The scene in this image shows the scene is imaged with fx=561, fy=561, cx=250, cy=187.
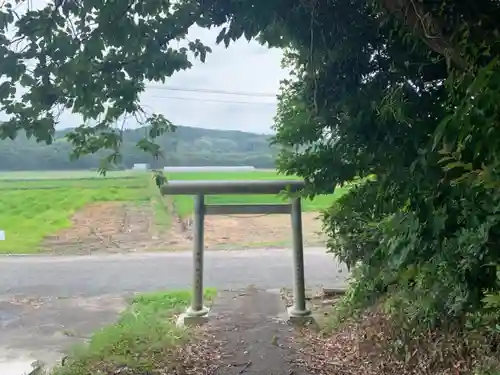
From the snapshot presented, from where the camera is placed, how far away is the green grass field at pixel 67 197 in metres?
3.51

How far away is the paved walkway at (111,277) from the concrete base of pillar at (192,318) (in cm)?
77

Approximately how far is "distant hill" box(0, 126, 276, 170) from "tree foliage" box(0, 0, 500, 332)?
7.0 inches

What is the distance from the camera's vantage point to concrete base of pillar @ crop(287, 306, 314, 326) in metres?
4.09

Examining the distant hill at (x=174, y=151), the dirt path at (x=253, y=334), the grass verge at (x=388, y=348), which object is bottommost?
the dirt path at (x=253, y=334)

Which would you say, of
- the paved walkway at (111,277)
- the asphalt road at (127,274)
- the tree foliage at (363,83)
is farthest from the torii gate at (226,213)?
the tree foliage at (363,83)

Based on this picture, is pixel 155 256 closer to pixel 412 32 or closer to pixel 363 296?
pixel 363 296

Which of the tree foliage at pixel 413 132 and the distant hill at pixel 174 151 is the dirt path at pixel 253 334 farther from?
the distant hill at pixel 174 151

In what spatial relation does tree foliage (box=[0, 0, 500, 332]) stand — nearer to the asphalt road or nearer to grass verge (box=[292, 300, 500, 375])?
grass verge (box=[292, 300, 500, 375])

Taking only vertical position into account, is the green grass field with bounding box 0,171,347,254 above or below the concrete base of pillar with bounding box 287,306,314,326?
above

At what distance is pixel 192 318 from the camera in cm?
417

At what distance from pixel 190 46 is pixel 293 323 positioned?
8.46 feet

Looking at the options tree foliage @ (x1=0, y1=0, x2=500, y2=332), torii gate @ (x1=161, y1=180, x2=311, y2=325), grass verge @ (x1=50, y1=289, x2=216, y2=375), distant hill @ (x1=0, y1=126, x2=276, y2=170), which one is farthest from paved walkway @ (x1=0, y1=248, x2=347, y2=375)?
tree foliage @ (x1=0, y1=0, x2=500, y2=332)

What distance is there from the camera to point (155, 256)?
18.3 ft

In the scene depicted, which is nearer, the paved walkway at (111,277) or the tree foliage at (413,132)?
the tree foliage at (413,132)
